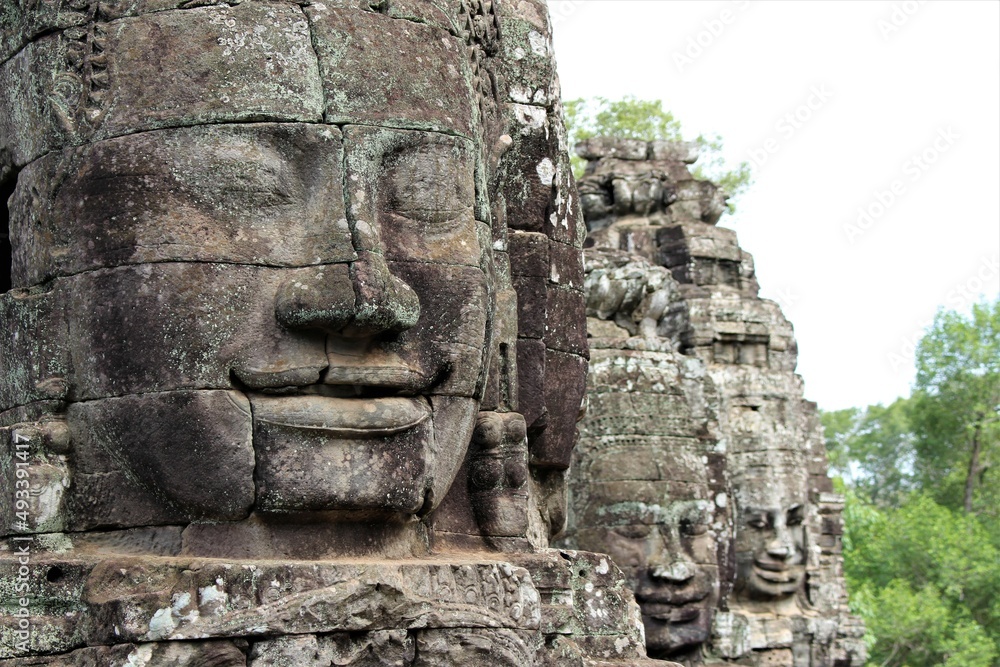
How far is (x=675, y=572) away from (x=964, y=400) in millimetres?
27052

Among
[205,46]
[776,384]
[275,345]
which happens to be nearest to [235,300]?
[275,345]

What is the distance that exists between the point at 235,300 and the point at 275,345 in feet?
0.65

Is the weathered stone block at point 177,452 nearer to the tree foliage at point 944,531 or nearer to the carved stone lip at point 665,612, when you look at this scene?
the carved stone lip at point 665,612

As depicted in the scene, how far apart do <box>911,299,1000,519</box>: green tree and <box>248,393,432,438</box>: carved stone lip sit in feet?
108

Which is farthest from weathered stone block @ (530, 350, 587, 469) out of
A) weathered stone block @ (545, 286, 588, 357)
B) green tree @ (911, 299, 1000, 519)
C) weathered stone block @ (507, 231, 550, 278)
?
green tree @ (911, 299, 1000, 519)

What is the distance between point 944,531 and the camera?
33625mm

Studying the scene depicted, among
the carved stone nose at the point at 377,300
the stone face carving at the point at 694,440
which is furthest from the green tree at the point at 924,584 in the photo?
the carved stone nose at the point at 377,300

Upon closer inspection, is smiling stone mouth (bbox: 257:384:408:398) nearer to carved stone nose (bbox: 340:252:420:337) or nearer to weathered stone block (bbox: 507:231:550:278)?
carved stone nose (bbox: 340:252:420:337)

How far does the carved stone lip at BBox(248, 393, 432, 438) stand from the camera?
5578 mm

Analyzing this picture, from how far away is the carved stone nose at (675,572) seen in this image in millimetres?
12469

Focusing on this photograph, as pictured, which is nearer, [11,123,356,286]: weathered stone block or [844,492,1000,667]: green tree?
[11,123,356,286]: weathered stone block

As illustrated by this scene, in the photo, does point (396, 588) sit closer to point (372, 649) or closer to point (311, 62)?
point (372, 649)

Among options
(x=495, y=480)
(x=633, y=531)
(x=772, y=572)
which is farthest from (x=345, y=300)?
(x=772, y=572)

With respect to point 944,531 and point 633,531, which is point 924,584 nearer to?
point 944,531
